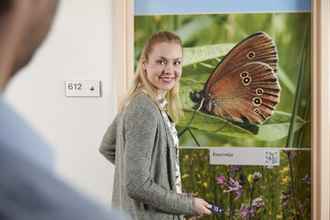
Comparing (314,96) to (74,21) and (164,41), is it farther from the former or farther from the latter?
(74,21)

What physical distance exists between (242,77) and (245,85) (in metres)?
0.04

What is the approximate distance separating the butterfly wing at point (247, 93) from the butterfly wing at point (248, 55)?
0.02m

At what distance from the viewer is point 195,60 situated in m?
2.64

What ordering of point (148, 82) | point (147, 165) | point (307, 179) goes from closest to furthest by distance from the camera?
point (147, 165) < point (148, 82) < point (307, 179)

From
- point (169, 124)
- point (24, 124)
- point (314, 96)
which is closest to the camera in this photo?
point (24, 124)

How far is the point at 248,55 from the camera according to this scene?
8.61 ft

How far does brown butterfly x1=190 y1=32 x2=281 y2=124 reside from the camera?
103 inches

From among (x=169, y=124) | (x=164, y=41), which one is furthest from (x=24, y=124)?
(x=164, y=41)

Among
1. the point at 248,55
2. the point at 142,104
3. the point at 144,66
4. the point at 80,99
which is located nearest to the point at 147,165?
the point at 142,104

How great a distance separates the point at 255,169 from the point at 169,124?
3.52 feet

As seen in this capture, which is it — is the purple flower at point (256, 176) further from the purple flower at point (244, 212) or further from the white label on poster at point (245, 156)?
the purple flower at point (244, 212)

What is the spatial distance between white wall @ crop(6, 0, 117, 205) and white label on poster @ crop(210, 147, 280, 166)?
527 mm

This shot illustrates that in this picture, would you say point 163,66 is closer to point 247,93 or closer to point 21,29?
point 247,93


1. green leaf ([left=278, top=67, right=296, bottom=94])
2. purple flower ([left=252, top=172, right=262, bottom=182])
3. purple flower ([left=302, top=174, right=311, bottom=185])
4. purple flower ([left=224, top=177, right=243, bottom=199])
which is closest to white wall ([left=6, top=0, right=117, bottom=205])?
purple flower ([left=224, top=177, right=243, bottom=199])
